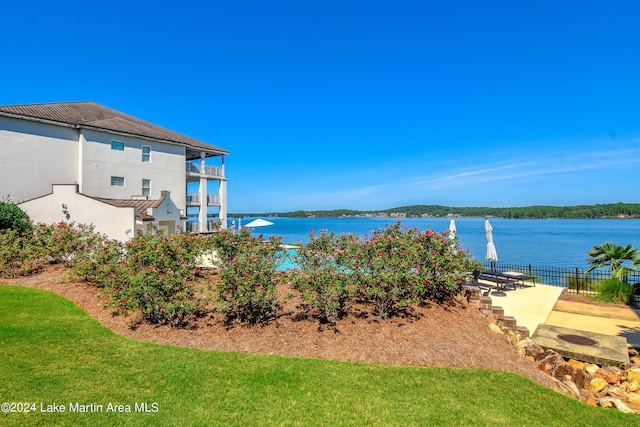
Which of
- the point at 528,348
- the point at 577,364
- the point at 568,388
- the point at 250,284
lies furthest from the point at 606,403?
the point at 250,284

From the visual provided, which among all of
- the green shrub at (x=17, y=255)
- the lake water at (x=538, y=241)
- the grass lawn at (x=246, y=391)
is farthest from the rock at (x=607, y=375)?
the green shrub at (x=17, y=255)

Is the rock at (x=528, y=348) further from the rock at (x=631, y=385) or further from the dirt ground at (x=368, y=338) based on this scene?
the rock at (x=631, y=385)

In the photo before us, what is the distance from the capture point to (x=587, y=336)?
8.25 m

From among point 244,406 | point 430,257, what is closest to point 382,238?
point 430,257

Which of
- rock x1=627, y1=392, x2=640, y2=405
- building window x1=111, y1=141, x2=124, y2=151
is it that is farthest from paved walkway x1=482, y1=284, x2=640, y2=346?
building window x1=111, y1=141, x2=124, y2=151

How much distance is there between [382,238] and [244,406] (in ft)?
16.8

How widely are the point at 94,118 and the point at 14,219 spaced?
973 cm

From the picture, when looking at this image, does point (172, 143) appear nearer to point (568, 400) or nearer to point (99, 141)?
point (99, 141)

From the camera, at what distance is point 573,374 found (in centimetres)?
647

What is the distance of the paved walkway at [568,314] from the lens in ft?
31.3

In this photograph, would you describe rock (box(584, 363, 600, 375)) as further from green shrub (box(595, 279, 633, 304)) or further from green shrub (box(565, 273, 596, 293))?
green shrub (box(565, 273, 596, 293))

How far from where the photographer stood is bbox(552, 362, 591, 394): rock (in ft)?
20.9

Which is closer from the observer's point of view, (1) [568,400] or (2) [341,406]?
(2) [341,406]

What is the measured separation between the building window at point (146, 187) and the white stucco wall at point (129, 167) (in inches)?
8.1
